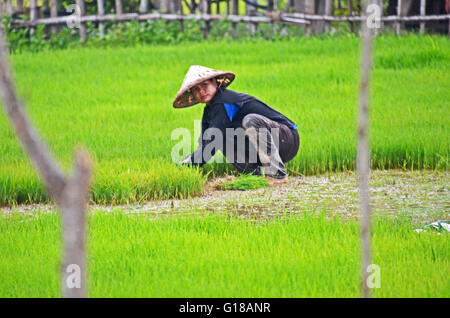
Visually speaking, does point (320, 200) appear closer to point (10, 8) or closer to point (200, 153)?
point (200, 153)

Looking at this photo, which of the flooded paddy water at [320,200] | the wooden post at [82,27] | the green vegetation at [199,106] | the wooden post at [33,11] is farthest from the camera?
the wooden post at [33,11]

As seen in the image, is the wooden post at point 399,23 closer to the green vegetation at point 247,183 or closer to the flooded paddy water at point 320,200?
the flooded paddy water at point 320,200

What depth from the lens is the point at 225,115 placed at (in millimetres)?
5355

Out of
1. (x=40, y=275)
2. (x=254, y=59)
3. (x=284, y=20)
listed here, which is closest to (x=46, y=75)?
(x=254, y=59)

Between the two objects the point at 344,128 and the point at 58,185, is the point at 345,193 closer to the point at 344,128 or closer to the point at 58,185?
the point at 344,128

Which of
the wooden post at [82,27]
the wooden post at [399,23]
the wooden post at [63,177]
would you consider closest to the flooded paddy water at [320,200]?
the wooden post at [63,177]

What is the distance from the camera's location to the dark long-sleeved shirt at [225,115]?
5.35m

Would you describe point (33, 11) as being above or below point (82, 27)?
above

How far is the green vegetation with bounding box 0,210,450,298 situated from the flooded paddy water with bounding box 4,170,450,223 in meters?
0.25

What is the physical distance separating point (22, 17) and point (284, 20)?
5008mm

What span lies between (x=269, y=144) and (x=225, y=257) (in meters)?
1.84

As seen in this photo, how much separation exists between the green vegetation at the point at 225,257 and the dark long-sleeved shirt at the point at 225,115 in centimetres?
91

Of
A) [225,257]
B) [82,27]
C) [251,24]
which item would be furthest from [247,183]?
[251,24]

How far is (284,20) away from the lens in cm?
1259
